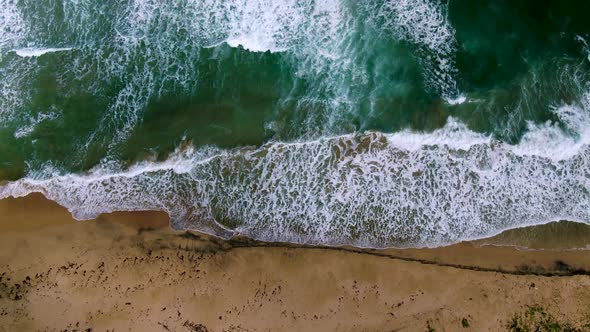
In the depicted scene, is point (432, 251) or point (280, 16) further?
point (280, 16)

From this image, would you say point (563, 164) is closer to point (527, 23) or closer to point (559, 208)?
point (559, 208)

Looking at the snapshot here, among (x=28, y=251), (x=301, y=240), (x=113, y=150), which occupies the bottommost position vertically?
(x=28, y=251)

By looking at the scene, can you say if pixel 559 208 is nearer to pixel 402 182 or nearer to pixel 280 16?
pixel 402 182

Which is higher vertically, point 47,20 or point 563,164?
point 47,20

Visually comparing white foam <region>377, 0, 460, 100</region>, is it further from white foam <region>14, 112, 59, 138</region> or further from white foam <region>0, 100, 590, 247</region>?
white foam <region>14, 112, 59, 138</region>

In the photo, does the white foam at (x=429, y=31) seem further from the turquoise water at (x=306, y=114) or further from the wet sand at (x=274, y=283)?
the wet sand at (x=274, y=283)

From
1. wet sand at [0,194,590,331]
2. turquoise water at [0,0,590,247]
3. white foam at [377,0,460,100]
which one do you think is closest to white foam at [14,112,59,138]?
turquoise water at [0,0,590,247]

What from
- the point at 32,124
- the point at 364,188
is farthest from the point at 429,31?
the point at 32,124

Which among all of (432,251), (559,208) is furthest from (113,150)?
(559,208)
